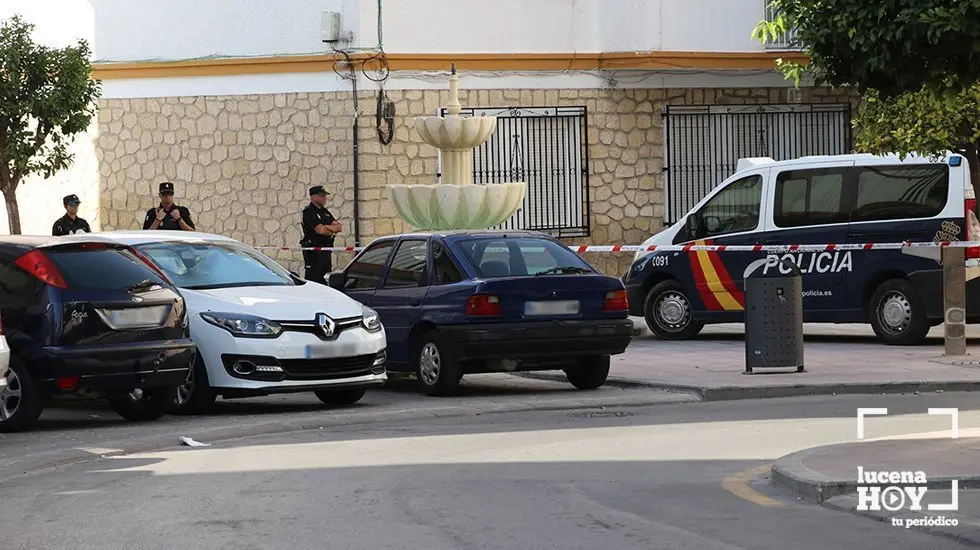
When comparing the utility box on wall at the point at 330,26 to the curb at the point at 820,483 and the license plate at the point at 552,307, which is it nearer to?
the license plate at the point at 552,307

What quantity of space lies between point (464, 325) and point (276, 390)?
184 cm

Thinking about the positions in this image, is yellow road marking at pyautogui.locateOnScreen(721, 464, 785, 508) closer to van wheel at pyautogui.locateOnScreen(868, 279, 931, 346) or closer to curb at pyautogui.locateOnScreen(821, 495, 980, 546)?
curb at pyautogui.locateOnScreen(821, 495, 980, 546)

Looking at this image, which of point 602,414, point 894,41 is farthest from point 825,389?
point 894,41

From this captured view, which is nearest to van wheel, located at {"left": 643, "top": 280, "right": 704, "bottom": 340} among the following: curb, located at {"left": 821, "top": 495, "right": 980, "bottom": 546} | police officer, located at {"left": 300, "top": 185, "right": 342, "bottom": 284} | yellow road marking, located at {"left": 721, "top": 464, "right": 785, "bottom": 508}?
police officer, located at {"left": 300, "top": 185, "right": 342, "bottom": 284}

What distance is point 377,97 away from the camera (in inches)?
1059

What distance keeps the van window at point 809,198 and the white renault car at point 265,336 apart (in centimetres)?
726

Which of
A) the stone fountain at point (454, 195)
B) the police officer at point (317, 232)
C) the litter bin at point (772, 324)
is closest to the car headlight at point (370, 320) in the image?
the litter bin at point (772, 324)

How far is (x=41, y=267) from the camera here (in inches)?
525

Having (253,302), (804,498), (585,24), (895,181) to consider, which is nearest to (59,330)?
(253,302)

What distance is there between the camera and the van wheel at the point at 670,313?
71.8ft

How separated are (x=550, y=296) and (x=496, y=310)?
0.50 m

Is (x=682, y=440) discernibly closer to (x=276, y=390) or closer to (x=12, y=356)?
(x=276, y=390)

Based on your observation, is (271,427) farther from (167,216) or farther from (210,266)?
(167,216)

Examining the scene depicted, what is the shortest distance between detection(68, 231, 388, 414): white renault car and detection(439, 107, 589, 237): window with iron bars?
490 inches
